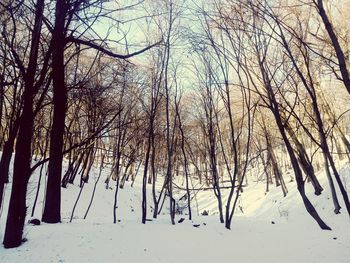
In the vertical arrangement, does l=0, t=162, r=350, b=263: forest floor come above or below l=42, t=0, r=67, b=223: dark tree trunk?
below

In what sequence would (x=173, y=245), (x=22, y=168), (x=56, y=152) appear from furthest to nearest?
(x=56, y=152) < (x=173, y=245) < (x=22, y=168)

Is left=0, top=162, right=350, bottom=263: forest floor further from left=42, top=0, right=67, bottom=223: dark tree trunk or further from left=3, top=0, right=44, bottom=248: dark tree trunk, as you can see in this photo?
left=42, top=0, right=67, bottom=223: dark tree trunk

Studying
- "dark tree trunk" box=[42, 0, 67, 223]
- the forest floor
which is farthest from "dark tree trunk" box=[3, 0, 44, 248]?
"dark tree trunk" box=[42, 0, 67, 223]

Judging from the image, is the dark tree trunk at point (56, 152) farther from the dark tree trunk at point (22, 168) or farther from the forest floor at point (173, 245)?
the dark tree trunk at point (22, 168)

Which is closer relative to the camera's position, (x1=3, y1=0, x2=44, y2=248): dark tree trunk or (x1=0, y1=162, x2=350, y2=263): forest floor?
(x1=3, y1=0, x2=44, y2=248): dark tree trunk

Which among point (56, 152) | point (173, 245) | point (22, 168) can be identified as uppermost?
point (56, 152)

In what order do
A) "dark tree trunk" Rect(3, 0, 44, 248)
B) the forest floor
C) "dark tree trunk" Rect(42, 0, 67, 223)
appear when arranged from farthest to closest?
"dark tree trunk" Rect(42, 0, 67, 223)
the forest floor
"dark tree trunk" Rect(3, 0, 44, 248)

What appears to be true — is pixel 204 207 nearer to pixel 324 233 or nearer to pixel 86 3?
pixel 324 233

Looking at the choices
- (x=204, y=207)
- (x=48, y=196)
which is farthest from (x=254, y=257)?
(x=204, y=207)

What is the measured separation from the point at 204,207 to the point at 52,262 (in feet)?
69.1

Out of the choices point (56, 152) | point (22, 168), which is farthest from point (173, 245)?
point (56, 152)

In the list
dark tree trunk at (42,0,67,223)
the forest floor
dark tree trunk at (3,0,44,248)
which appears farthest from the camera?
dark tree trunk at (42,0,67,223)

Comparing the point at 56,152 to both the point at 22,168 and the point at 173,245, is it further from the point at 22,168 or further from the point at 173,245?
the point at 173,245

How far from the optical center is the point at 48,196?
7574 mm
